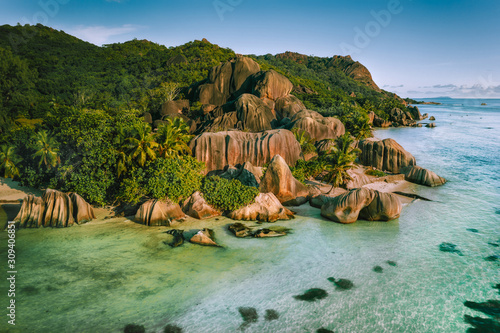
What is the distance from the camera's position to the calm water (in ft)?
32.8

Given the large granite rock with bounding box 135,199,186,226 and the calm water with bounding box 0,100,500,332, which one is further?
the large granite rock with bounding box 135,199,186,226

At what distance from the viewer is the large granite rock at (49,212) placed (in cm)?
1677

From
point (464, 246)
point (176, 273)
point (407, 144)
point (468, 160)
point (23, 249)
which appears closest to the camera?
point (176, 273)

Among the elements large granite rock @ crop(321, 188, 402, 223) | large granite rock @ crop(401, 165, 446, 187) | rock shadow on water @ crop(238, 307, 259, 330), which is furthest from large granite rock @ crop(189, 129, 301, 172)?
rock shadow on water @ crop(238, 307, 259, 330)

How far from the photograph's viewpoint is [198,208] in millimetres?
18094

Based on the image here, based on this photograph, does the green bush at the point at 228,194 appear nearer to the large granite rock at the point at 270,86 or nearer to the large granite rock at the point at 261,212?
the large granite rock at the point at 261,212

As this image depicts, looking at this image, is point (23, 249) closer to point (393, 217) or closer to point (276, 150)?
point (276, 150)

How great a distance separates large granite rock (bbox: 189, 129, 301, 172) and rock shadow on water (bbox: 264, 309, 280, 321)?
13.9 meters

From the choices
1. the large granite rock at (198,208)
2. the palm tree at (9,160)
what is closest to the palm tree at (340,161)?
the large granite rock at (198,208)

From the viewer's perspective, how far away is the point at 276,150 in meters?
24.2

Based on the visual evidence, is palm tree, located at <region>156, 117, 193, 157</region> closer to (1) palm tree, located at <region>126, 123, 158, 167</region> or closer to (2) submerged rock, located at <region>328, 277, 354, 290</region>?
(1) palm tree, located at <region>126, 123, 158, 167</region>

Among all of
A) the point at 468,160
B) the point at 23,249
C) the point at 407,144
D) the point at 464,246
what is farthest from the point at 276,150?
the point at 407,144

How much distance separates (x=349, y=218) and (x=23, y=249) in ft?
58.7

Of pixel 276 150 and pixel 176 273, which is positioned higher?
pixel 276 150
